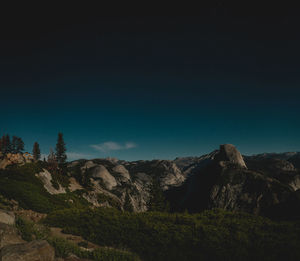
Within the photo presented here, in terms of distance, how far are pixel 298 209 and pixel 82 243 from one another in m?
41.7

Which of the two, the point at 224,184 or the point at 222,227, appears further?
the point at 224,184

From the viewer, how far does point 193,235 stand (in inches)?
521

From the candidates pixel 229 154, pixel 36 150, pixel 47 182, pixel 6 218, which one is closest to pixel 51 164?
pixel 47 182

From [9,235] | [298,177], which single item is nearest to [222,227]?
[9,235]

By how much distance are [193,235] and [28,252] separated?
455 inches

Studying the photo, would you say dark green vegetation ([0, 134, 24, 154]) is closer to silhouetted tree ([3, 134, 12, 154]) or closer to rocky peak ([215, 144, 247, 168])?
silhouetted tree ([3, 134, 12, 154])

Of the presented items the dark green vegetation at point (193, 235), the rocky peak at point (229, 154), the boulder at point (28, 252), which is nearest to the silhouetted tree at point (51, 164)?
the dark green vegetation at point (193, 235)

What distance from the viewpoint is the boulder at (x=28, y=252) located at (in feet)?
19.6

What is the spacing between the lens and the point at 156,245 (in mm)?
12820

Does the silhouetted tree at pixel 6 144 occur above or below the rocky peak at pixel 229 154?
above

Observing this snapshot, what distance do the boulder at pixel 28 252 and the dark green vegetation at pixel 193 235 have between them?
7.66 meters

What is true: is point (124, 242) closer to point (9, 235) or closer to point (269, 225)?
point (9, 235)

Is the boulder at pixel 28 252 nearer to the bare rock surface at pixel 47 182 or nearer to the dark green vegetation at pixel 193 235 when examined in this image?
the dark green vegetation at pixel 193 235

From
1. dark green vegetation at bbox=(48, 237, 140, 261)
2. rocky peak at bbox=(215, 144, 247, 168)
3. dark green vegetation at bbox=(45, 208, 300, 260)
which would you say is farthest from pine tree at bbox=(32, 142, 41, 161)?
dark green vegetation at bbox=(48, 237, 140, 261)
